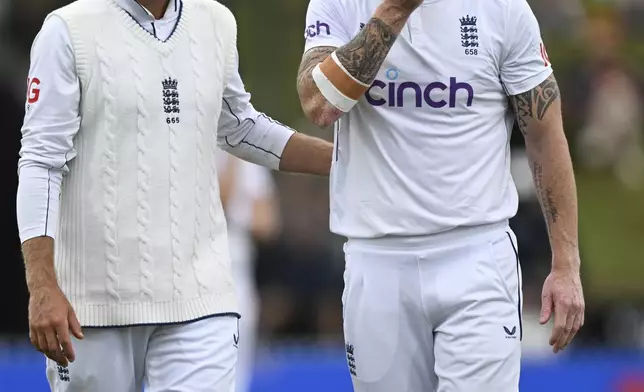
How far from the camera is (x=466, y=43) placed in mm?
4879

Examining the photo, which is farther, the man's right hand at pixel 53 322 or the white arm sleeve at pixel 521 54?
the white arm sleeve at pixel 521 54

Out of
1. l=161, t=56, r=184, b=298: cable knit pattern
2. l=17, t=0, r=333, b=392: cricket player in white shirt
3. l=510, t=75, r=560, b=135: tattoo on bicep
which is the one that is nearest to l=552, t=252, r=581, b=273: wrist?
l=510, t=75, r=560, b=135: tattoo on bicep

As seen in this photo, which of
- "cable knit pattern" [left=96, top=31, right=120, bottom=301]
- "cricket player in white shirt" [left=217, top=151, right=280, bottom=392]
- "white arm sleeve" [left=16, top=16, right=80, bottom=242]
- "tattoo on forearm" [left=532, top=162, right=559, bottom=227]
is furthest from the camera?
"cricket player in white shirt" [left=217, top=151, right=280, bottom=392]

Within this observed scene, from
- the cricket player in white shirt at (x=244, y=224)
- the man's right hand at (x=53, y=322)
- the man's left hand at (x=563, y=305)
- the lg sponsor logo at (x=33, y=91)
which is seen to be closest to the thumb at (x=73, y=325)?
the man's right hand at (x=53, y=322)

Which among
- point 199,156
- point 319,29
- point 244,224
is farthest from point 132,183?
point 244,224

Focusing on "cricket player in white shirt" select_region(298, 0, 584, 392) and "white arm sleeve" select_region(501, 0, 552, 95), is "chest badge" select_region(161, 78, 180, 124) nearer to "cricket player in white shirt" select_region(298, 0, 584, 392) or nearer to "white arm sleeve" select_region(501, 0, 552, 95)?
"cricket player in white shirt" select_region(298, 0, 584, 392)

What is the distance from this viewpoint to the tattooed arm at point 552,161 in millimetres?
4949

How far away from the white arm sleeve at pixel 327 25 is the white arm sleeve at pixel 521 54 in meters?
0.53

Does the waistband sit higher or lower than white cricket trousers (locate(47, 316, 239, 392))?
higher

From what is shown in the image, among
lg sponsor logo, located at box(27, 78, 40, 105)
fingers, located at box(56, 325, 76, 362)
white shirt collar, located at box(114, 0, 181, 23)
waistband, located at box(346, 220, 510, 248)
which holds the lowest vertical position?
fingers, located at box(56, 325, 76, 362)

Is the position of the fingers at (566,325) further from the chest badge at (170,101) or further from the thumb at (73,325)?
the thumb at (73,325)

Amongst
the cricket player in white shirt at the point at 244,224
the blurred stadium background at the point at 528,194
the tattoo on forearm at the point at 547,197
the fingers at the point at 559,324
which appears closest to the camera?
the fingers at the point at 559,324

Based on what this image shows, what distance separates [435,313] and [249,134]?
1067 millimetres

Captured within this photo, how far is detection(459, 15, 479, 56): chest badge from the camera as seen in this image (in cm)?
488
